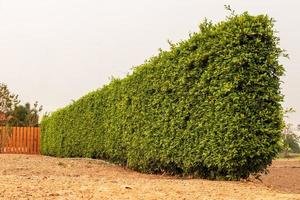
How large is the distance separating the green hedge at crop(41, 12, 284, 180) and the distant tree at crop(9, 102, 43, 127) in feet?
90.2

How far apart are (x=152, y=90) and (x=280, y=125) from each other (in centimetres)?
389

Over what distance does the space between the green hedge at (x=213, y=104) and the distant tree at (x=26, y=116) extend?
2749 centimetres

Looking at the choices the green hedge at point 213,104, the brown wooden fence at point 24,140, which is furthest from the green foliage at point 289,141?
the brown wooden fence at point 24,140

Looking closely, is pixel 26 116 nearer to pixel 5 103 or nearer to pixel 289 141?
pixel 5 103

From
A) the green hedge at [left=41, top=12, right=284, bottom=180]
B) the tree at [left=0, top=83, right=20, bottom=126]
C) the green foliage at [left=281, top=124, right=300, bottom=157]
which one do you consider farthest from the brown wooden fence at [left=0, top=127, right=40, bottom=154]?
the green hedge at [left=41, top=12, right=284, bottom=180]

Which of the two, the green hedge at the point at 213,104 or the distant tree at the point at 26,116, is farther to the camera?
the distant tree at the point at 26,116

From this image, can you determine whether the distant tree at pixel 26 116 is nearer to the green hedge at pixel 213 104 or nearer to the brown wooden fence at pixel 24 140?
the brown wooden fence at pixel 24 140

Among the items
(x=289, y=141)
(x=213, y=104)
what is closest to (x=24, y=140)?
(x=289, y=141)

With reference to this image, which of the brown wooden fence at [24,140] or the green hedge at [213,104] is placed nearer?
the green hedge at [213,104]

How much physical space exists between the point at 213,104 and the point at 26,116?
32.7 m

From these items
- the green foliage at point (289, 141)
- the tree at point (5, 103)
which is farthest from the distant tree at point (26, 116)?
the green foliage at point (289, 141)

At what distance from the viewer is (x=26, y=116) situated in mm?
39781

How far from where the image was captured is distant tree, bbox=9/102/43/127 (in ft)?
127

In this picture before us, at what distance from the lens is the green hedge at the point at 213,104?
28.9 feet
